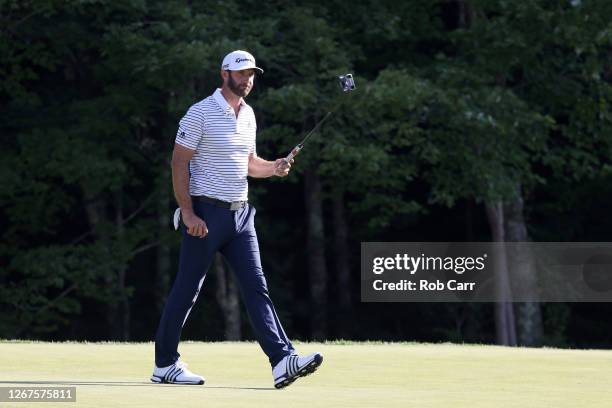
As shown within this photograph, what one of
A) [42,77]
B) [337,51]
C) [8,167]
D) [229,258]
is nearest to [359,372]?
[229,258]

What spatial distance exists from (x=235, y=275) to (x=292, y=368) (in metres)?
0.68

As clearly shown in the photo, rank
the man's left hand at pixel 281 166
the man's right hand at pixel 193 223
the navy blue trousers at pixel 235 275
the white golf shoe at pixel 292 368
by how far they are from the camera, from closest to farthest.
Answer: the white golf shoe at pixel 292 368 < the man's right hand at pixel 193 223 < the navy blue trousers at pixel 235 275 < the man's left hand at pixel 281 166

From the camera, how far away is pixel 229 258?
9352 millimetres

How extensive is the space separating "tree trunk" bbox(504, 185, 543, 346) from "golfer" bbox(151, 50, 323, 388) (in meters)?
19.8

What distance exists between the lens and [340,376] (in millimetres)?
10078

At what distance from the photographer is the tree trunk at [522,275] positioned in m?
28.9

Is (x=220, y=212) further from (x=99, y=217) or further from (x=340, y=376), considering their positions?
(x=99, y=217)

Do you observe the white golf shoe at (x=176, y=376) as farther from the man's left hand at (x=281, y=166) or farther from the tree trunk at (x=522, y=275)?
the tree trunk at (x=522, y=275)

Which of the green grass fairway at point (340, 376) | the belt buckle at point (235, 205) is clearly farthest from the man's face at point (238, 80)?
the green grass fairway at point (340, 376)

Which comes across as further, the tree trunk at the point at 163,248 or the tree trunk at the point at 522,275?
the tree trunk at the point at 522,275

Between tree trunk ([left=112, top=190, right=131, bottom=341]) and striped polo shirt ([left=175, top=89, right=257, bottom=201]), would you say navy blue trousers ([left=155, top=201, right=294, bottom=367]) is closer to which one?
striped polo shirt ([left=175, top=89, right=257, bottom=201])

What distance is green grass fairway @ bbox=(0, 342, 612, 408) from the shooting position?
8.35 m

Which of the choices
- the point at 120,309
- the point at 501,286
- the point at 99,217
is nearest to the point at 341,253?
the point at 501,286

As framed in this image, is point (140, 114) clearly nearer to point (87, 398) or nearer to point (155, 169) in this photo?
point (155, 169)
